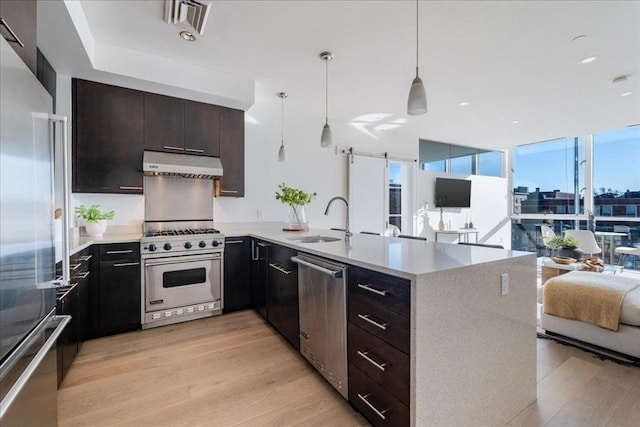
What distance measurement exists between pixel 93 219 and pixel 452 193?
607 cm

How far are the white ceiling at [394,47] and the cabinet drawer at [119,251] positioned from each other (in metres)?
1.67

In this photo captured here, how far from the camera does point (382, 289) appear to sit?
4.85ft

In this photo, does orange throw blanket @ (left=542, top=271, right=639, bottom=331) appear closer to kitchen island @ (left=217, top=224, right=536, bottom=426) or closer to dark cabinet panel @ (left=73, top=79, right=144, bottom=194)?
kitchen island @ (left=217, top=224, right=536, bottom=426)

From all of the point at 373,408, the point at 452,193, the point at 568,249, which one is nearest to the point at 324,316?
the point at 373,408

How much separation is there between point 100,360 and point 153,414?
984 mm

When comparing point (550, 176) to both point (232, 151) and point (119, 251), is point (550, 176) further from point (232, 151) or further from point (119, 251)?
point (119, 251)

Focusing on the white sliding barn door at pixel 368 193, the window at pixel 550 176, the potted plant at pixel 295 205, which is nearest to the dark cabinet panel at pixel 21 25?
the potted plant at pixel 295 205

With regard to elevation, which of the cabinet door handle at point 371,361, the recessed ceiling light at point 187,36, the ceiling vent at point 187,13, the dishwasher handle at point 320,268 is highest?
the recessed ceiling light at point 187,36

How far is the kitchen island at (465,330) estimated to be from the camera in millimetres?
1314

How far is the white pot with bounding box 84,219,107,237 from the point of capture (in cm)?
292

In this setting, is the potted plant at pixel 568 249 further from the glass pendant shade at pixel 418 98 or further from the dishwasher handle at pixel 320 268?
the dishwasher handle at pixel 320 268

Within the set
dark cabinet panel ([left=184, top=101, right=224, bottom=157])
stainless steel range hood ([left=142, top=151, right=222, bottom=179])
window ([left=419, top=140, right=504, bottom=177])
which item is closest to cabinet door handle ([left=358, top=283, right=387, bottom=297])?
stainless steel range hood ([left=142, top=151, right=222, bottom=179])

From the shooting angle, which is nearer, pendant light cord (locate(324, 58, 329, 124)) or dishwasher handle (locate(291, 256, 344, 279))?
dishwasher handle (locate(291, 256, 344, 279))

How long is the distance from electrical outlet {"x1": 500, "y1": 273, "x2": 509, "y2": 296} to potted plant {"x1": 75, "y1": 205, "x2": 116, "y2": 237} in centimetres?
344
